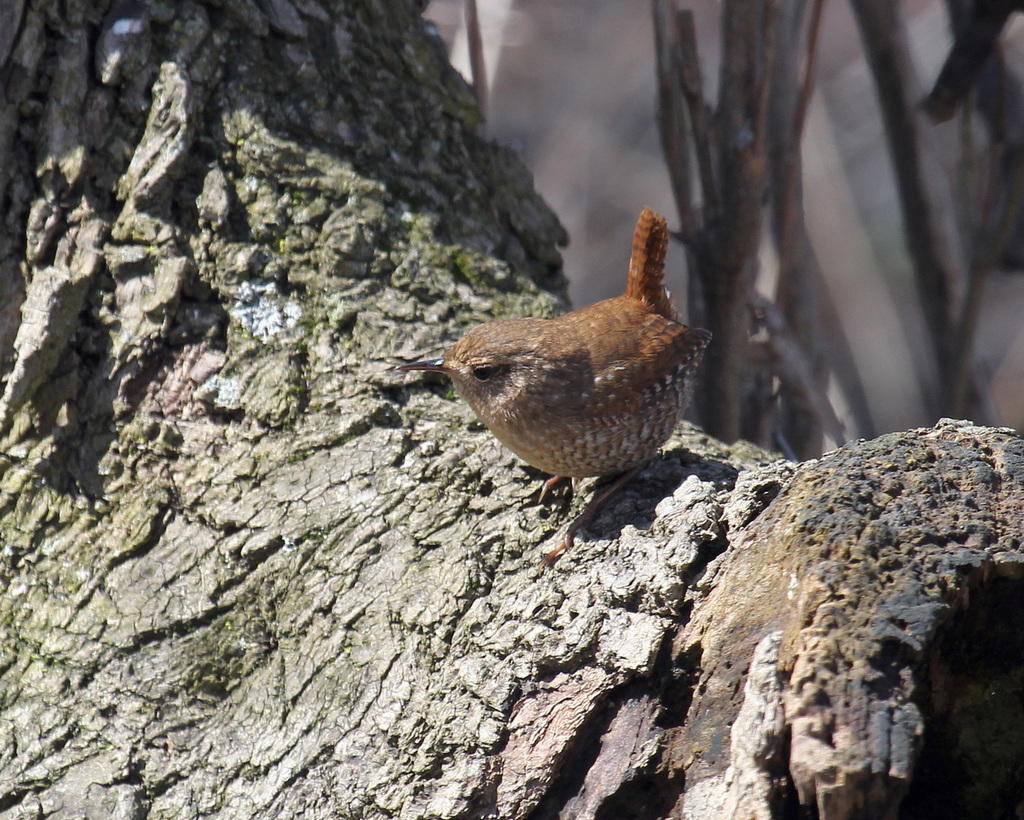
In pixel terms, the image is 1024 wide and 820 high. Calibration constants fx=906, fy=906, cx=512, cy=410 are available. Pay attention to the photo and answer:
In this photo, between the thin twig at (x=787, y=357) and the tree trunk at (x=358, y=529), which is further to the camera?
the thin twig at (x=787, y=357)

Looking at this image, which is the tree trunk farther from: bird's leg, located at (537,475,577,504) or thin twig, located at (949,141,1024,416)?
thin twig, located at (949,141,1024,416)

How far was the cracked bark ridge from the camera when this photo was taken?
1.36 m

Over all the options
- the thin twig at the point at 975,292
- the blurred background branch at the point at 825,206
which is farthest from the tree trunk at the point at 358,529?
the thin twig at the point at 975,292

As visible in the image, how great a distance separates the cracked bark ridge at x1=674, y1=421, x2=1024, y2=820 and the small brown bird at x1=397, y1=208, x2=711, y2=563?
1.76 ft

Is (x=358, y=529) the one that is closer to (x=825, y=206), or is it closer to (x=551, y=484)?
(x=551, y=484)

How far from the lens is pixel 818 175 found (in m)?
5.72

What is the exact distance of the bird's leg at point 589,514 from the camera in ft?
6.30

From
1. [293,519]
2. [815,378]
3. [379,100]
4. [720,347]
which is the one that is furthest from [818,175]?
[293,519]

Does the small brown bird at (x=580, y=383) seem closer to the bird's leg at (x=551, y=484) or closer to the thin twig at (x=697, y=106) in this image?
the bird's leg at (x=551, y=484)

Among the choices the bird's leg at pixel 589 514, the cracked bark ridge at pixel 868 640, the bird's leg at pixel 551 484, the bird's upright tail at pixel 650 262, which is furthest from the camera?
the bird's upright tail at pixel 650 262

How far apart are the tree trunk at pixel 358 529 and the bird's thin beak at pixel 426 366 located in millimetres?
53

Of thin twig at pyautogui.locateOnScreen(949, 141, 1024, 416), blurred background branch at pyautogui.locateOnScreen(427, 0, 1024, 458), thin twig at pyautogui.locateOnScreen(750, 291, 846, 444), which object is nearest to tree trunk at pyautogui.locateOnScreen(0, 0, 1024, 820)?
blurred background branch at pyautogui.locateOnScreen(427, 0, 1024, 458)

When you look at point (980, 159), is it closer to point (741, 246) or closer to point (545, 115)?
point (741, 246)

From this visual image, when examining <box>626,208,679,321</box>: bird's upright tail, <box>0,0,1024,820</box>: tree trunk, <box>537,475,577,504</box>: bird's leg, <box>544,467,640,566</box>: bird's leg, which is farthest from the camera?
<box>626,208,679,321</box>: bird's upright tail
